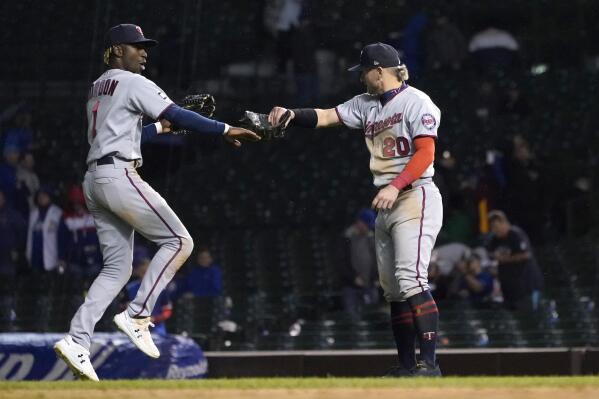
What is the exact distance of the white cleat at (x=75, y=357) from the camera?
7000 mm

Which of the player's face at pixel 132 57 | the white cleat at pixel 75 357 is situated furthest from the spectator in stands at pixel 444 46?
the white cleat at pixel 75 357

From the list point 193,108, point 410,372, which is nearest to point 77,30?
point 193,108

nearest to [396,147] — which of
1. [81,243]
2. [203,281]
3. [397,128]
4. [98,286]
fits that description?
[397,128]

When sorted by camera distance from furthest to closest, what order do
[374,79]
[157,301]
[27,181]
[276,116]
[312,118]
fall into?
[27,181]
[157,301]
[312,118]
[276,116]
[374,79]

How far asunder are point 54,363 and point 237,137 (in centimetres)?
386

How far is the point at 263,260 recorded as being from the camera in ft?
46.6

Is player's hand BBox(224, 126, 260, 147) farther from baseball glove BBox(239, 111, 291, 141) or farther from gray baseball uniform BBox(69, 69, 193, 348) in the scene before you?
gray baseball uniform BBox(69, 69, 193, 348)

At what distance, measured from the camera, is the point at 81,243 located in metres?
13.2

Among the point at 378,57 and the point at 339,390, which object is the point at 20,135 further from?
the point at 339,390

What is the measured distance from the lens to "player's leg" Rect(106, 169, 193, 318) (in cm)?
720

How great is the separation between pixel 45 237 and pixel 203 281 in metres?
1.60

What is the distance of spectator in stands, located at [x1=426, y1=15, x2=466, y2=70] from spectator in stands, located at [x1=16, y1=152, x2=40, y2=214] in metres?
4.53

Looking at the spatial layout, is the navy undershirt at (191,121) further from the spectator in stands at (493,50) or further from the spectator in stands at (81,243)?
the spectator in stands at (493,50)

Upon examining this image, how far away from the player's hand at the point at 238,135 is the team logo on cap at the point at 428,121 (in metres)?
0.86
